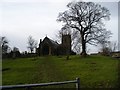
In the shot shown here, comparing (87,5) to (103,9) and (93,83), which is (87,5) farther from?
(93,83)

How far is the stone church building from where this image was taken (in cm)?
7781

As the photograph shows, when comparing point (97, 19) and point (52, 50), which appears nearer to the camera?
point (97, 19)

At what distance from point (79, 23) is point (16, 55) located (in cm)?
2730

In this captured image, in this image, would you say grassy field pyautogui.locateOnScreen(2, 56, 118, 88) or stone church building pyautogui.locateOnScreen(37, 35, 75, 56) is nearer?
grassy field pyautogui.locateOnScreen(2, 56, 118, 88)

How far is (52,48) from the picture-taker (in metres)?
87.6

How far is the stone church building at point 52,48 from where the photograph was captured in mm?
77812

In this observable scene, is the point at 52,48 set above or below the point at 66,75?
above

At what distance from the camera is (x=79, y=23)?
186 feet

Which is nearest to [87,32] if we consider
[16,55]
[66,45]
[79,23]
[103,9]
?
[79,23]

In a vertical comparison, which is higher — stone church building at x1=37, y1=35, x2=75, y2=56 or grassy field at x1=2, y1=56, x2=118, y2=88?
stone church building at x1=37, y1=35, x2=75, y2=56

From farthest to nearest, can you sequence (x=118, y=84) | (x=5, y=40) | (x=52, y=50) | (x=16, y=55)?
(x=5, y=40) < (x=52, y=50) < (x=16, y=55) < (x=118, y=84)

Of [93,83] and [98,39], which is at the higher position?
[98,39]

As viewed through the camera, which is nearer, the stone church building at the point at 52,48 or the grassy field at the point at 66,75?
the grassy field at the point at 66,75

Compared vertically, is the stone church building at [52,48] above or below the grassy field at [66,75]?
above
